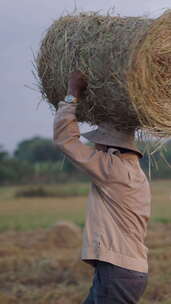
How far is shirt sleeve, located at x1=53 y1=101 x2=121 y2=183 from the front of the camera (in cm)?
407

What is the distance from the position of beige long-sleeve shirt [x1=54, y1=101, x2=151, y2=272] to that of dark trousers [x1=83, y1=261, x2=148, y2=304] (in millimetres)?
41

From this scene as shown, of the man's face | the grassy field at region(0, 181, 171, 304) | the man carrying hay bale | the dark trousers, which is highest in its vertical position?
the man's face

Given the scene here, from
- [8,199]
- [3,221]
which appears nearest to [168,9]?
[3,221]

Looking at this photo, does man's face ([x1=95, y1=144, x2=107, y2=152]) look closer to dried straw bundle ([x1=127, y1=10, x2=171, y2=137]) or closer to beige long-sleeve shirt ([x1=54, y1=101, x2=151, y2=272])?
beige long-sleeve shirt ([x1=54, y1=101, x2=151, y2=272])

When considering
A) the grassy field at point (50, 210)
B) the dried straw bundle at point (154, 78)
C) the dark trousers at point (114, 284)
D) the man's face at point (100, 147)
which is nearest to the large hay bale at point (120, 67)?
the dried straw bundle at point (154, 78)

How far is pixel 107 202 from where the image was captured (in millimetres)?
4152

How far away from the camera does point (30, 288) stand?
859 centimetres

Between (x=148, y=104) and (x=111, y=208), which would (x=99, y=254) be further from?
(x=148, y=104)

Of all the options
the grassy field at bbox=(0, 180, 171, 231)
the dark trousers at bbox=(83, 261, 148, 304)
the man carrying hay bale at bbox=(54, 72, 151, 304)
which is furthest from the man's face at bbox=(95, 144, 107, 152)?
the grassy field at bbox=(0, 180, 171, 231)

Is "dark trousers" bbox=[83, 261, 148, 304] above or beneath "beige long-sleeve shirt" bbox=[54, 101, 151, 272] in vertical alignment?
beneath

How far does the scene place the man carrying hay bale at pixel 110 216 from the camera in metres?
4.08

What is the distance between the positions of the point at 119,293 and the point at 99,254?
0.25 meters

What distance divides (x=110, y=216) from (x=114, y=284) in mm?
380

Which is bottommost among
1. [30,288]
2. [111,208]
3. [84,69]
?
[30,288]
